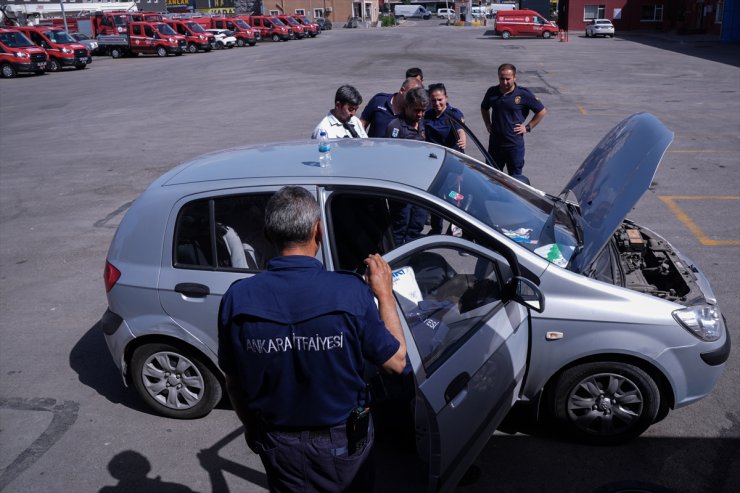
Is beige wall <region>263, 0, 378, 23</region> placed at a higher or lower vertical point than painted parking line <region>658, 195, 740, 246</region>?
higher

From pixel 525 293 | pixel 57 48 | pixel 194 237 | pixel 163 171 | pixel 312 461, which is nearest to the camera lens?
Answer: pixel 312 461

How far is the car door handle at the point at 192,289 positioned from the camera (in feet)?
13.9

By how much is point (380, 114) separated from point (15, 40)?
31.0m

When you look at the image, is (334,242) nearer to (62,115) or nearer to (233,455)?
(233,455)

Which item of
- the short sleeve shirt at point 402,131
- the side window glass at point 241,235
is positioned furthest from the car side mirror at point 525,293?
the short sleeve shirt at point 402,131

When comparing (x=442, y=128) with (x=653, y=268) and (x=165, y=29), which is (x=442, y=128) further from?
(x=165, y=29)

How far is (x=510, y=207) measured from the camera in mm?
4512

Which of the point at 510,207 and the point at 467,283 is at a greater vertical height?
the point at 510,207

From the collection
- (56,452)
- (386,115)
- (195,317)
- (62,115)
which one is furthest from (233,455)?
(62,115)

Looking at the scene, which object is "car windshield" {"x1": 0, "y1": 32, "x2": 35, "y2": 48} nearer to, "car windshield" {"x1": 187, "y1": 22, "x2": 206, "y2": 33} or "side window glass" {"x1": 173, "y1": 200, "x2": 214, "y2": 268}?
"car windshield" {"x1": 187, "y1": 22, "x2": 206, "y2": 33}

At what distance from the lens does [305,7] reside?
85438 millimetres

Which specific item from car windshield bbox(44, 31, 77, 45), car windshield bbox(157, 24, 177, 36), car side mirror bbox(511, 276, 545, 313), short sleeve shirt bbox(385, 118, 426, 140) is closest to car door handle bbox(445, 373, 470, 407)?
car side mirror bbox(511, 276, 545, 313)

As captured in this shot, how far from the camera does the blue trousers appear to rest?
98.4 inches

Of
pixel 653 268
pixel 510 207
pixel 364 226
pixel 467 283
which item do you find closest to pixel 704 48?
pixel 653 268
